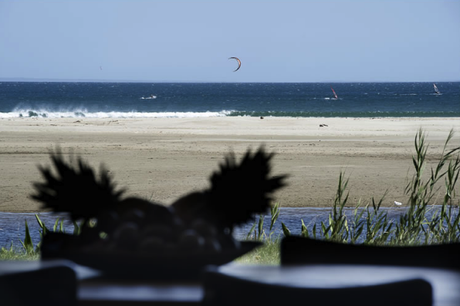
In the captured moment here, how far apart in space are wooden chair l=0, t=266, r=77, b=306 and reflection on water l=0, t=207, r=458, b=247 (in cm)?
474

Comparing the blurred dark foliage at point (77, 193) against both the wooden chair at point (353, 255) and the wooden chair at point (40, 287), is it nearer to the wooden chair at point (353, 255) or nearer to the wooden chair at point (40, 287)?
the wooden chair at point (40, 287)

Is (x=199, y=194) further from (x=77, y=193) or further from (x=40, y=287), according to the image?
(x=40, y=287)

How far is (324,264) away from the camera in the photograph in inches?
69.6

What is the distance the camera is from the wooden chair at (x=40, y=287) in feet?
5.08

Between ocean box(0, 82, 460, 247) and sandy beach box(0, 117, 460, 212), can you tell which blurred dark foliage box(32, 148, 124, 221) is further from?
ocean box(0, 82, 460, 247)

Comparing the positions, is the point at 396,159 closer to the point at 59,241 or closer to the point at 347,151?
the point at 347,151

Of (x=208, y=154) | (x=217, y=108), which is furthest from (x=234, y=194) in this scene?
(x=217, y=108)

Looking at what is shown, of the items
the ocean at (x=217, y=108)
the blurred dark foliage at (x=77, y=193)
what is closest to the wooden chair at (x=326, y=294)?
the blurred dark foliage at (x=77, y=193)

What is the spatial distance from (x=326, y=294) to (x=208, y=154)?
537 inches

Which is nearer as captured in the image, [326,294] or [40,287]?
[326,294]

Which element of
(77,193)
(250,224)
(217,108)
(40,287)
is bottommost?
(250,224)

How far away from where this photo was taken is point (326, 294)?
142 centimetres

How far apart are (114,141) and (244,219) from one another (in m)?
16.7

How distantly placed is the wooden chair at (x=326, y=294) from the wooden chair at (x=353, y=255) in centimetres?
31
